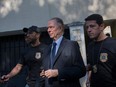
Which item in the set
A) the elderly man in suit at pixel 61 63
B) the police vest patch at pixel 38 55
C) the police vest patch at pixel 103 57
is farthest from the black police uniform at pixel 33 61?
the police vest patch at pixel 103 57

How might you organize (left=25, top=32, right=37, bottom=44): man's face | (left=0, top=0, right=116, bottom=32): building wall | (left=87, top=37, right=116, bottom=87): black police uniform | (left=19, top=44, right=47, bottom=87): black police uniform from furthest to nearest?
1. (left=0, top=0, right=116, bottom=32): building wall
2. (left=25, top=32, right=37, bottom=44): man's face
3. (left=19, top=44, right=47, bottom=87): black police uniform
4. (left=87, top=37, right=116, bottom=87): black police uniform

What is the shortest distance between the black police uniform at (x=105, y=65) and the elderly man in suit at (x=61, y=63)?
20cm

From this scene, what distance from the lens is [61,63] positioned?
4.19m

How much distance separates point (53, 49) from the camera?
433 centimetres

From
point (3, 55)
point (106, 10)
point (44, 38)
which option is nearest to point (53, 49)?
point (106, 10)

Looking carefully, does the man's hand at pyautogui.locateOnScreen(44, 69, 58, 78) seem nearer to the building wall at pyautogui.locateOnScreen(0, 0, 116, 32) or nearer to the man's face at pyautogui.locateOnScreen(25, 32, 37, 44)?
the man's face at pyautogui.locateOnScreen(25, 32, 37, 44)

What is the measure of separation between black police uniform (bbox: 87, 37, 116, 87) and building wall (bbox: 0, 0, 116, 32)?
4301 mm

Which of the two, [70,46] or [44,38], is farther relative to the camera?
[44,38]

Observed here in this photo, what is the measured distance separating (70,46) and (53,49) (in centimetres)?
23

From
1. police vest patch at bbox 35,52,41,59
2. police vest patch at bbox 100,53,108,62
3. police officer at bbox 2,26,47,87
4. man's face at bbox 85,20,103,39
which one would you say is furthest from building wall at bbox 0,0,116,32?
police vest patch at bbox 100,53,108,62

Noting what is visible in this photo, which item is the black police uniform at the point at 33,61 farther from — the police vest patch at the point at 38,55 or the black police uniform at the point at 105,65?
the black police uniform at the point at 105,65

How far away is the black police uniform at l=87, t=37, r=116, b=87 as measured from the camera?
4230 mm

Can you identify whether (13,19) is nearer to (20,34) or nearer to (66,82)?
(20,34)

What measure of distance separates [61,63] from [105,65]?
54 cm
